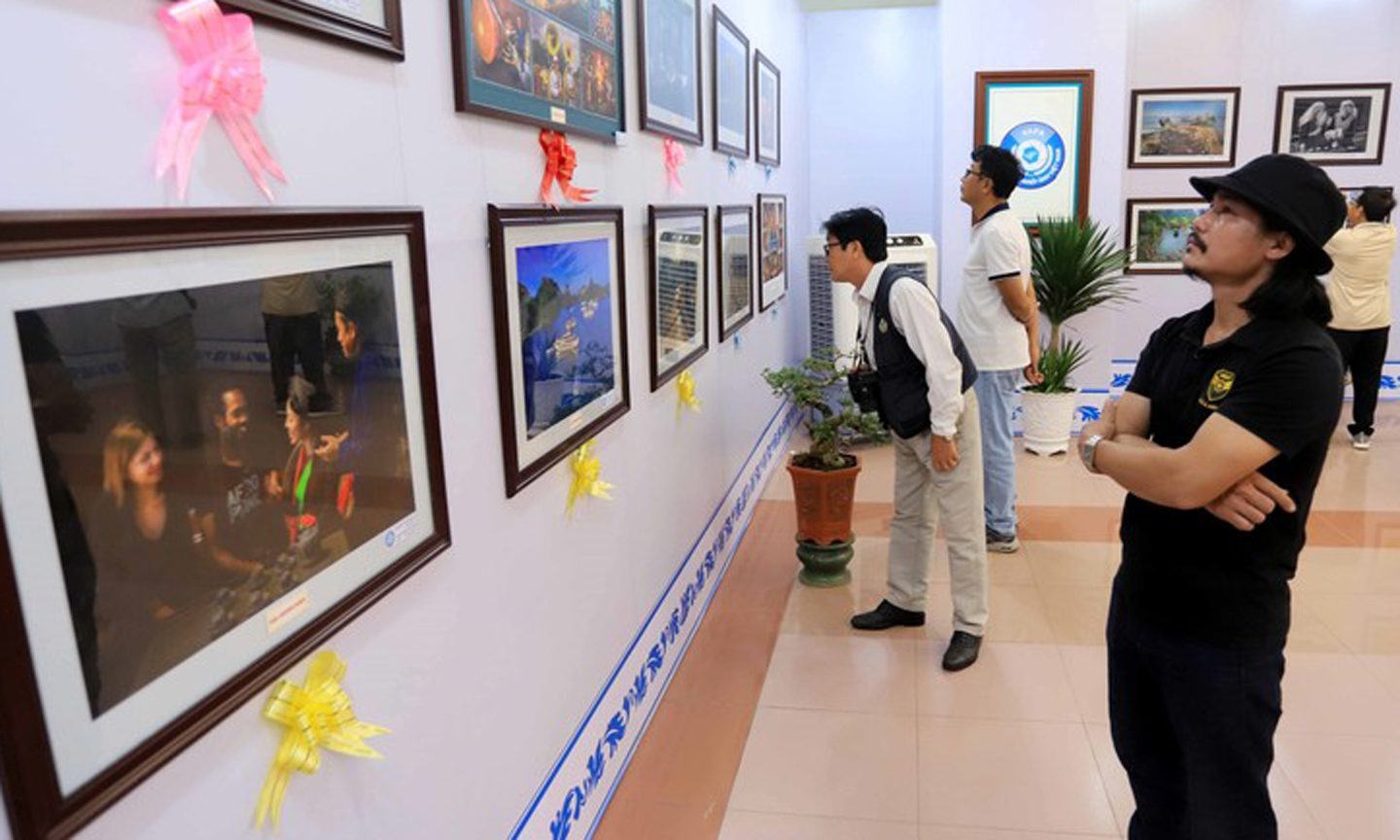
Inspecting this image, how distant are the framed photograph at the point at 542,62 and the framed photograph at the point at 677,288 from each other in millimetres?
452

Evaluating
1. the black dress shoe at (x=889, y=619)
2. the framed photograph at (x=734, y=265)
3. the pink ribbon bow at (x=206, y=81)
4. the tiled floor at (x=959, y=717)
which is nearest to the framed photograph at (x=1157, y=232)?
the tiled floor at (x=959, y=717)

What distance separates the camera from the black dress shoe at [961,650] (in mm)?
3186

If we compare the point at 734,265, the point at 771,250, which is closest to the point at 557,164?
the point at 734,265

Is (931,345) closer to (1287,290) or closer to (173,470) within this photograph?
(1287,290)

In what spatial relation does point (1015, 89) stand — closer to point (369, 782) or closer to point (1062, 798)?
point (1062, 798)

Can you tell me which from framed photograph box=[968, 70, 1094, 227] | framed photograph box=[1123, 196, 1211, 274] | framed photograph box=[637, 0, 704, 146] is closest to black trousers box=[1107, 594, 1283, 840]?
framed photograph box=[637, 0, 704, 146]

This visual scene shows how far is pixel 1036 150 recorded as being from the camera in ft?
19.3

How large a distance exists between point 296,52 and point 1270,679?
179cm

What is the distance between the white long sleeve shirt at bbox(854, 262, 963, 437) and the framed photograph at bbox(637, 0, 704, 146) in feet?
2.88

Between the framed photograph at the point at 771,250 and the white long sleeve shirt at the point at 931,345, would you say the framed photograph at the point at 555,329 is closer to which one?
the white long sleeve shirt at the point at 931,345

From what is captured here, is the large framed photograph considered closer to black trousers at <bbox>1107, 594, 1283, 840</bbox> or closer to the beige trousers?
the beige trousers

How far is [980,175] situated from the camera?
371cm

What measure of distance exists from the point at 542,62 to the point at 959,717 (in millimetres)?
2226

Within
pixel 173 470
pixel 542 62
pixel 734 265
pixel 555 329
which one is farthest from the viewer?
pixel 734 265
